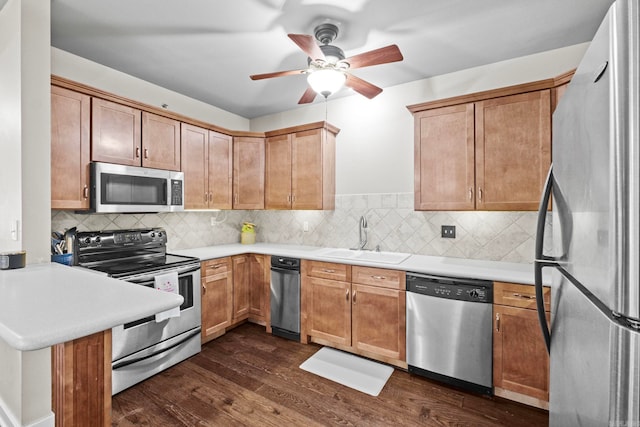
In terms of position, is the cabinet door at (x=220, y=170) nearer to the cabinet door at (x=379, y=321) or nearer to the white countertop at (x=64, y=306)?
the cabinet door at (x=379, y=321)

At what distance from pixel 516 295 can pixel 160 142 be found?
3.28m

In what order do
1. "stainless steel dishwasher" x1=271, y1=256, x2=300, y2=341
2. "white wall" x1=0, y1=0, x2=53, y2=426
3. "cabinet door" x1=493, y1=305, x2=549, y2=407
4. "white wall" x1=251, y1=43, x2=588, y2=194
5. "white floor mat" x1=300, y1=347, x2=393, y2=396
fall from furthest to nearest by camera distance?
1. "stainless steel dishwasher" x1=271, y1=256, x2=300, y2=341
2. "white wall" x1=251, y1=43, x2=588, y2=194
3. "white floor mat" x1=300, y1=347, x2=393, y2=396
4. "cabinet door" x1=493, y1=305, x2=549, y2=407
5. "white wall" x1=0, y1=0, x2=53, y2=426

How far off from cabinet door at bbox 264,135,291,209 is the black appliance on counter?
120 centimetres

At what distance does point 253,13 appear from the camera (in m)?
1.99

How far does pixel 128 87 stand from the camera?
9.51 feet

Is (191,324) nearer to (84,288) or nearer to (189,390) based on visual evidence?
(189,390)

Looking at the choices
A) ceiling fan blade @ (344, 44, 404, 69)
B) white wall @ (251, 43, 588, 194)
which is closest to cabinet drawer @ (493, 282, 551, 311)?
white wall @ (251, 43, 588, 194)

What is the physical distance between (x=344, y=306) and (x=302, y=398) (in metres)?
0.85

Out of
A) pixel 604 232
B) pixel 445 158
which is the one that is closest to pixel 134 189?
pixel 445 158

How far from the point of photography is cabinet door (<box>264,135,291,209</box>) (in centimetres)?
351

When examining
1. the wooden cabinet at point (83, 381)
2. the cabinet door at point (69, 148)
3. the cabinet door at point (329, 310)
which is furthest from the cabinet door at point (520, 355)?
the cabinet door at point (69, 148)

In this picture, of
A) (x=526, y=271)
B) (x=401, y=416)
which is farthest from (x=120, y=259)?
(x=526, y=271)

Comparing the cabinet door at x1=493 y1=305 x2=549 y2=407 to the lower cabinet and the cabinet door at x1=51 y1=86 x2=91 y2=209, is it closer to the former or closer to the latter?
the lower cabinet

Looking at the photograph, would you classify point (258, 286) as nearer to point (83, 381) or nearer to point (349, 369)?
point (349, 369)
